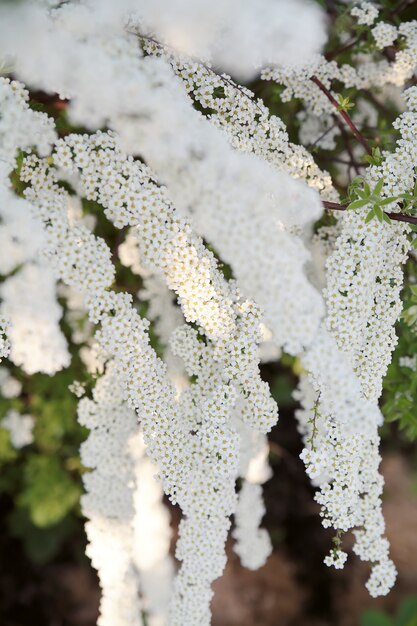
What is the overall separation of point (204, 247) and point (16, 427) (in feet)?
7.28

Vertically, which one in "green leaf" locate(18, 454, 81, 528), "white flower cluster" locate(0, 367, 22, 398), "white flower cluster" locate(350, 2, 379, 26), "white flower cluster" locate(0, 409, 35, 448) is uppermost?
"white flower cluster" locate(350, 2, 379, 26)

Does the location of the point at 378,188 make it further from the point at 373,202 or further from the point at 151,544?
the point at 151,544

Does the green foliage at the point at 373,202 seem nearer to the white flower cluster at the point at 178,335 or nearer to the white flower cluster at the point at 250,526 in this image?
the white flower cluster at the point at 178,335

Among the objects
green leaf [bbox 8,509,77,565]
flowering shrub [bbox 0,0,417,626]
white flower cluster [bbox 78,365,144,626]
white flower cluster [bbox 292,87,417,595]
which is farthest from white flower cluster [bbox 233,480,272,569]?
green leaf [bbox 8,509,77,565]

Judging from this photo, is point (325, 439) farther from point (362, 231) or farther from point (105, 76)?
point (105, 76)

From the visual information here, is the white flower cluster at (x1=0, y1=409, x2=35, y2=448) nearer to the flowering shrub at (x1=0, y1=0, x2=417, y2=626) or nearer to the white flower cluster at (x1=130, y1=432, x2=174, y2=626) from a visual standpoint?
the flowering shrub at (x1=0, y1=0, x2=417, y2=626)

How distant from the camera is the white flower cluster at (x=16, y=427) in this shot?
148 inches

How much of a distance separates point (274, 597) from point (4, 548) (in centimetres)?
218

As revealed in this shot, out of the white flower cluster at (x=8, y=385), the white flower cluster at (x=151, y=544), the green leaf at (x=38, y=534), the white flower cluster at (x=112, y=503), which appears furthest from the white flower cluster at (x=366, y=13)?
the green leaf at (x=38, y=534)

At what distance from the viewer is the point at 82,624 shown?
475cm

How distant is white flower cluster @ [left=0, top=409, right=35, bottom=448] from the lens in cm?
377

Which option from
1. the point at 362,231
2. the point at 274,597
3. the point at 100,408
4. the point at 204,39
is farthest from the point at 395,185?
the point at 274,597

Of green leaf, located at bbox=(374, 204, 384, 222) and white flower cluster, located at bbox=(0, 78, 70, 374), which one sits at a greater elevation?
green leaf, located at bbox=(374, 204, 384, 222)

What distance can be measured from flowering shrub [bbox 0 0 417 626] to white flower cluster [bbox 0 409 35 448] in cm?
42
